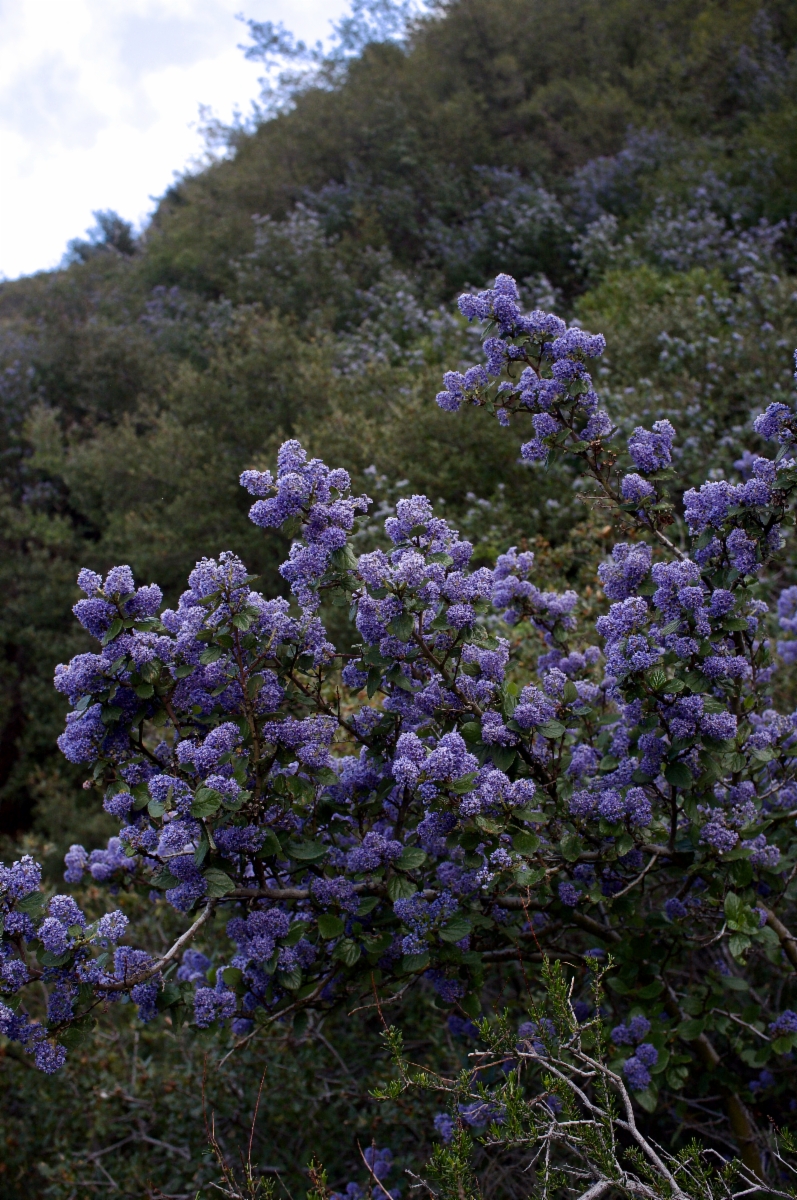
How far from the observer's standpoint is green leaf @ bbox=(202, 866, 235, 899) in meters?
1.96

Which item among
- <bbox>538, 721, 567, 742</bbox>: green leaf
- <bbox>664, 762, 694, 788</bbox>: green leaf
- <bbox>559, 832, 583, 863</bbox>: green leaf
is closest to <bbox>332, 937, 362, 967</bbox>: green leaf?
<bbox>559, 832, 583, 863</bbox>: green leaf

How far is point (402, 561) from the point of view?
2.04 meters

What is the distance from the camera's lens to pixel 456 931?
2.06 m

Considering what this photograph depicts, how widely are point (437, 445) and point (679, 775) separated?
4.84m

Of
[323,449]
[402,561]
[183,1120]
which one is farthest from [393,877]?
[323,449]

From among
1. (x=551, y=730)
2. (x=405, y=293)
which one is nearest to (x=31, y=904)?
(x=551, y=730)

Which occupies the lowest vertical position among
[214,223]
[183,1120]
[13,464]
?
[183,1120]

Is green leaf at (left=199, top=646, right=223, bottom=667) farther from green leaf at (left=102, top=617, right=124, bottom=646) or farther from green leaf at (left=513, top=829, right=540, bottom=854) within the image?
green leaf at (left=513, top=829, right=540, bottom=854)

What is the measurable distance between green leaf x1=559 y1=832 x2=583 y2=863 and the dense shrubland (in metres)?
0.10

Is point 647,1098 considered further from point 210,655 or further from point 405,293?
point 405,293

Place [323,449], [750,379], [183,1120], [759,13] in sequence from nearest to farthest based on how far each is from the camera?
[183,1120] < [750,379] < [323,449] < [759,13]

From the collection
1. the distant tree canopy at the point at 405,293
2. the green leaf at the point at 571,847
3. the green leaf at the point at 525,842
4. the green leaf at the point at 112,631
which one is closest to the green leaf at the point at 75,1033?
the green leaf at the point at 112,631

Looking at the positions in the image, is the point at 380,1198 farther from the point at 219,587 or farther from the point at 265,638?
the point at 219,587

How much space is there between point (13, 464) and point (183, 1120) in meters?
10.1
